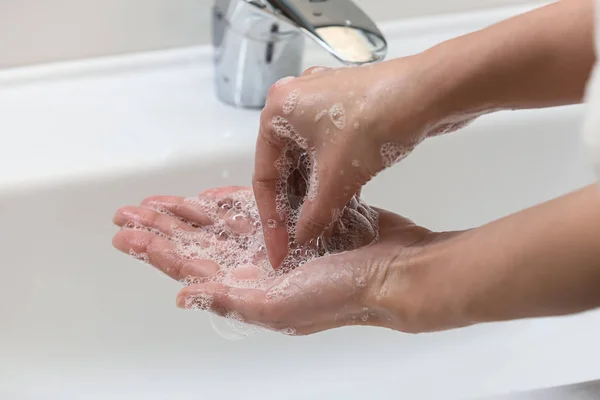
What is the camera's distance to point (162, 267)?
0.53m

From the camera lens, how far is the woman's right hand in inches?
15.7

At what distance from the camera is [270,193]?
487mm

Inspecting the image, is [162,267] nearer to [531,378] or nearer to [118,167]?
[118,167]

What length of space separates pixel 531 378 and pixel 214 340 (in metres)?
0.33

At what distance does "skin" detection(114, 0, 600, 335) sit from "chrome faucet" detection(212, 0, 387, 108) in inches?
4.4

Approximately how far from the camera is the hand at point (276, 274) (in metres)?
0.42

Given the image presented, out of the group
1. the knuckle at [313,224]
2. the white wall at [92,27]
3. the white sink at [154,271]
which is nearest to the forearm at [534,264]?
the knuckle at [313,224]

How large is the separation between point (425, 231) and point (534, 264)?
5.2 inches

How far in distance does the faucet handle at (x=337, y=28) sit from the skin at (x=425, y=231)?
10 cm

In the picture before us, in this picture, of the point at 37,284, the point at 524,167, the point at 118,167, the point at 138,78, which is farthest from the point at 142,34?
the point at 524,167

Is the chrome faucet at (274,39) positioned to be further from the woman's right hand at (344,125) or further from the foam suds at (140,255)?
the foam suds at (140,255)

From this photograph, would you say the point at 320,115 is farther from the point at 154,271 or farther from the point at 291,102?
the point at 154,271

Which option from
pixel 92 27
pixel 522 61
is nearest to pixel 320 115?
pixel 522 61

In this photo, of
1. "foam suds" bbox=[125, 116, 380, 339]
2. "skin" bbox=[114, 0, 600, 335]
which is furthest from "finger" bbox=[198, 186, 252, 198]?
"skin" bbox=[114, 0, 600, 335]
